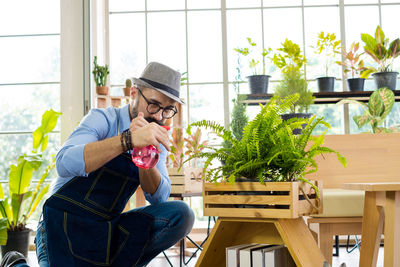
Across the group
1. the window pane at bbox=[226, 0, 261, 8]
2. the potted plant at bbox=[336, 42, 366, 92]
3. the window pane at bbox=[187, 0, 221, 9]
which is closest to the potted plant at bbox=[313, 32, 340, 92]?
the potted plant at bbox=[336, 42, 366, 92]

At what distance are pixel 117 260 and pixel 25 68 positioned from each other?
3.39 m

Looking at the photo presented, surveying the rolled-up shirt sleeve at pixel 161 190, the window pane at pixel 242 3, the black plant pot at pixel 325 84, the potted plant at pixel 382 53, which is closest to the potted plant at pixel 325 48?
the black plant pot at pixel 325 84

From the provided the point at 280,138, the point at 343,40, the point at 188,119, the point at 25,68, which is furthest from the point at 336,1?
the point at 280,138

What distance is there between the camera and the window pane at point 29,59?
454 cm

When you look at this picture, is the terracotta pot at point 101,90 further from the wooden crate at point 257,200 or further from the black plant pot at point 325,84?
the wooden crate at point 257,200

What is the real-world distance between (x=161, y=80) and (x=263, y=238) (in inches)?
30.4

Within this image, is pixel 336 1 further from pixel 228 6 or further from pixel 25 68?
pixel 25 68

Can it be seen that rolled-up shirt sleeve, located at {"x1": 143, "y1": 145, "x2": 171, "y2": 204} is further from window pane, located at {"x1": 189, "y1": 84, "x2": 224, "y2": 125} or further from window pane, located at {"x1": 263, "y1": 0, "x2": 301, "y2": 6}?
window pane, located at {"x1": 263, "y1": 0, "x2": 301, "y2": 6}

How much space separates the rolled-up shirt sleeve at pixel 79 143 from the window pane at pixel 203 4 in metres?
3.12

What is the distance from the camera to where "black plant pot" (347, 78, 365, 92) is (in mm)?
4242

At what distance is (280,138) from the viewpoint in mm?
1528

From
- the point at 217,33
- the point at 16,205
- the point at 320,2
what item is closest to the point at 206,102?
the point at 217,33

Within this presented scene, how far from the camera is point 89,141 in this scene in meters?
1.77

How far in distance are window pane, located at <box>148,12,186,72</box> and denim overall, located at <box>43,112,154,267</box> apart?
3057 millimetres
